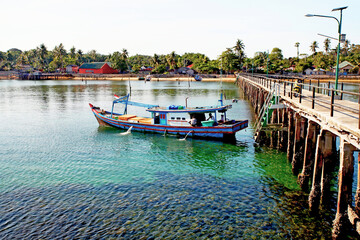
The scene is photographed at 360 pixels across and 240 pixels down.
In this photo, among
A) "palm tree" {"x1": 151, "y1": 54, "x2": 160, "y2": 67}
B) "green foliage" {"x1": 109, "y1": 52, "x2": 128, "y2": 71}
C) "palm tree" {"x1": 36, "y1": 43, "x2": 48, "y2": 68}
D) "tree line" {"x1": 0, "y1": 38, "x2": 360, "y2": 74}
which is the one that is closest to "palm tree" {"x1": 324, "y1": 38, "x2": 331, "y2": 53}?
"tree line" {"x1": 0, "y1": 38, "x2": 360, "y2": 74}

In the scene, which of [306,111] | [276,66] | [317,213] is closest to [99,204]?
[317,213]

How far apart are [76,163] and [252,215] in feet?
41.9

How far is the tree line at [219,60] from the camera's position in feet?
376

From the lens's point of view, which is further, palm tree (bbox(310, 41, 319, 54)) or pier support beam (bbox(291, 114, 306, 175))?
palm tree (bbox(310, 41, 319, 54))

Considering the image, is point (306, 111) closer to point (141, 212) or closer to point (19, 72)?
point (141, 212)

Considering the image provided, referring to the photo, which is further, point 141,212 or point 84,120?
point 84,120

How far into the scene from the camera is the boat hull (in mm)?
25328

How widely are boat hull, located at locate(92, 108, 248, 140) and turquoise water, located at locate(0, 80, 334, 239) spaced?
0.78 meters

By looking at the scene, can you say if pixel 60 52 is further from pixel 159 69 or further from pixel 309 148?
pixel 309 148

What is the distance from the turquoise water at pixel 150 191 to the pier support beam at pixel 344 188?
36.9 inches

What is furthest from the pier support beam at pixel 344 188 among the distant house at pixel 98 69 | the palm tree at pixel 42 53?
the palm tree at pixel 42 53

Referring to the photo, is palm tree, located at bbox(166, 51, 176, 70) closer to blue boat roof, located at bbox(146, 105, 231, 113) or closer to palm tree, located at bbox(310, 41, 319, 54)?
palm tree, located at bbox(310, 41, 319, 54)

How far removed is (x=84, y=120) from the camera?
37500 millimetres

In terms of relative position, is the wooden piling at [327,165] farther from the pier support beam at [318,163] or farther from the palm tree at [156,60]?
the palm tree at [156,60]
